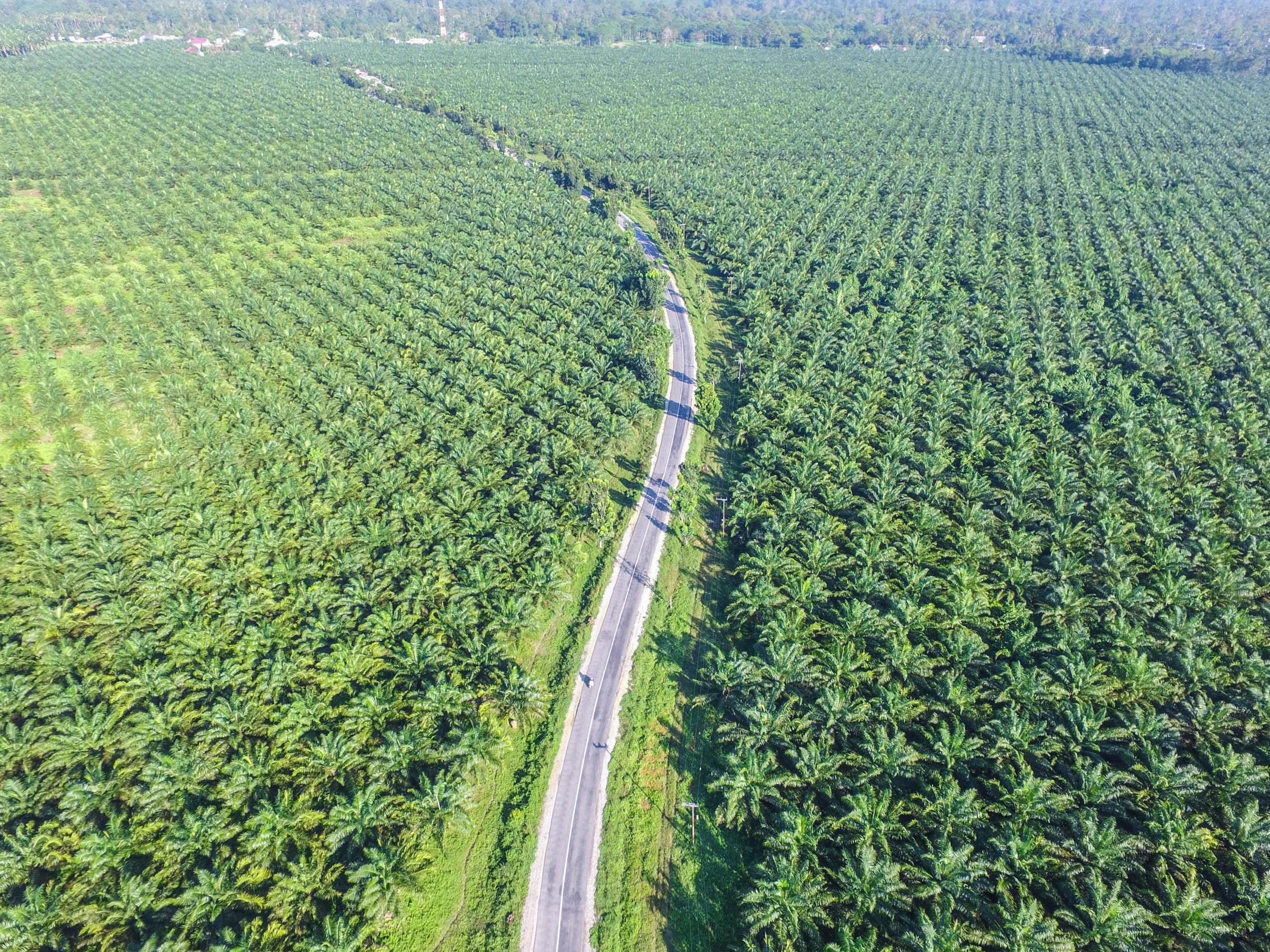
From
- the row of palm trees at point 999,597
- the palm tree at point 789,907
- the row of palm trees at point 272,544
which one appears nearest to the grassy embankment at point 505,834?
the row of palm trees at point 272,544

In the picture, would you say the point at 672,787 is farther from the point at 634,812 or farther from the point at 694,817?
the point at 634,812

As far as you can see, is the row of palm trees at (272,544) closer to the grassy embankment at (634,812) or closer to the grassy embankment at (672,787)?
the grassy embankment at (634,812)

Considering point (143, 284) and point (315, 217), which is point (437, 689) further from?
point (315, 217)

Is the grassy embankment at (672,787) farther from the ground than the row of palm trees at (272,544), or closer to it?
closer to it

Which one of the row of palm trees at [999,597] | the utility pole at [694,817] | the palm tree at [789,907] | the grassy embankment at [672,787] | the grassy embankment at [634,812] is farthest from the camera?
the utility pole at [694,817]

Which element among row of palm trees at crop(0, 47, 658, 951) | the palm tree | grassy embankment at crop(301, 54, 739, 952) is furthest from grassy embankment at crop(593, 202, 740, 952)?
row of palm trees at crop(0, 47, 658, 951)

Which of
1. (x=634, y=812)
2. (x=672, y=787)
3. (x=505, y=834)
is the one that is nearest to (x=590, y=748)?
(x=634, y=812)

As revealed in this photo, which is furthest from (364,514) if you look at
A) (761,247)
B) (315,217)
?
(315,217)
